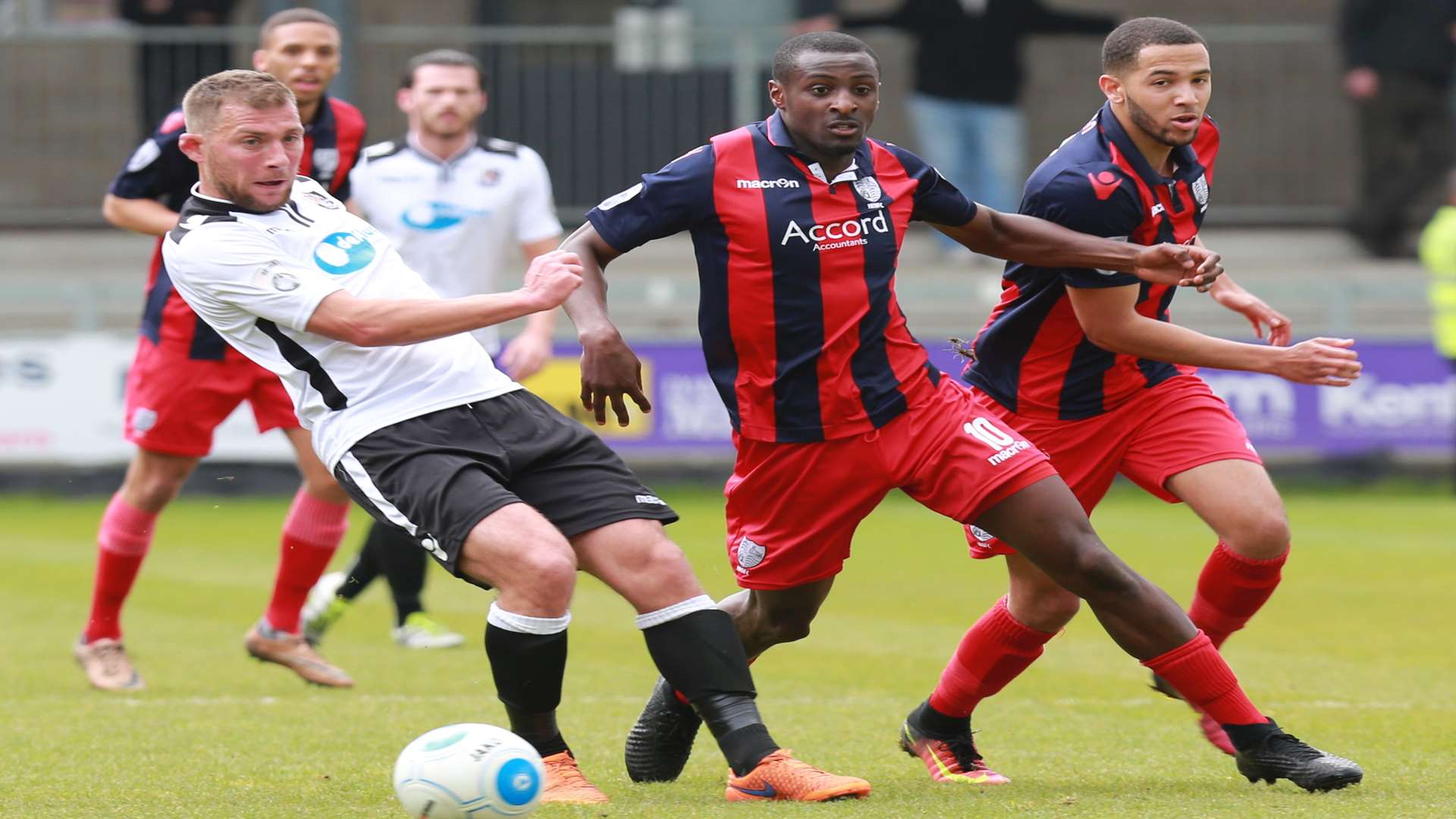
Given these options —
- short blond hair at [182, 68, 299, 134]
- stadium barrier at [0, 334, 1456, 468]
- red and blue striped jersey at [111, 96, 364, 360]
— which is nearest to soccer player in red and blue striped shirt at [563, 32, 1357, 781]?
short blond hair at [182, 68, 299, 134]

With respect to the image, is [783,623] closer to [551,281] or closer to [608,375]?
[608,375]

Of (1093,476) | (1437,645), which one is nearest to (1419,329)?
(1437,645)

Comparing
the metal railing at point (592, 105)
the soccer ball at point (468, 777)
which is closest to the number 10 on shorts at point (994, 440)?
the soccer ball at point (468, 777)

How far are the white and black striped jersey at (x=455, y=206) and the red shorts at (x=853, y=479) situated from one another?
290cm

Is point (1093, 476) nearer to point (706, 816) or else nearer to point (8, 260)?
point (706, 816)

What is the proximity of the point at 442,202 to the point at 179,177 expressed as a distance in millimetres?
1197

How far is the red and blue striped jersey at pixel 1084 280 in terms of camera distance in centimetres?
531

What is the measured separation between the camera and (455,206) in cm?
805

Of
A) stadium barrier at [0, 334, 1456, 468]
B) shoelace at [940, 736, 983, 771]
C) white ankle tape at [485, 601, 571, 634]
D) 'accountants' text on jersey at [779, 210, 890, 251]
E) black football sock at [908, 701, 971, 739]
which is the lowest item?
stadium barrier at [0, 334, 1456, 468]

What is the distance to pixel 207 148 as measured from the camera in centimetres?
504

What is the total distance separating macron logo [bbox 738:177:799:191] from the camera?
5.06 m

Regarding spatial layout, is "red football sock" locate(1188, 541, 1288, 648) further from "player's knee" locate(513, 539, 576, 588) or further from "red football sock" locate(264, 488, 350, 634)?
"red football sock" locate(264, 488, 350, 634)

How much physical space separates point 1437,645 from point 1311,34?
10.9 m

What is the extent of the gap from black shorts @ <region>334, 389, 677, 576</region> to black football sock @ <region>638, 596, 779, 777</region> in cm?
26
